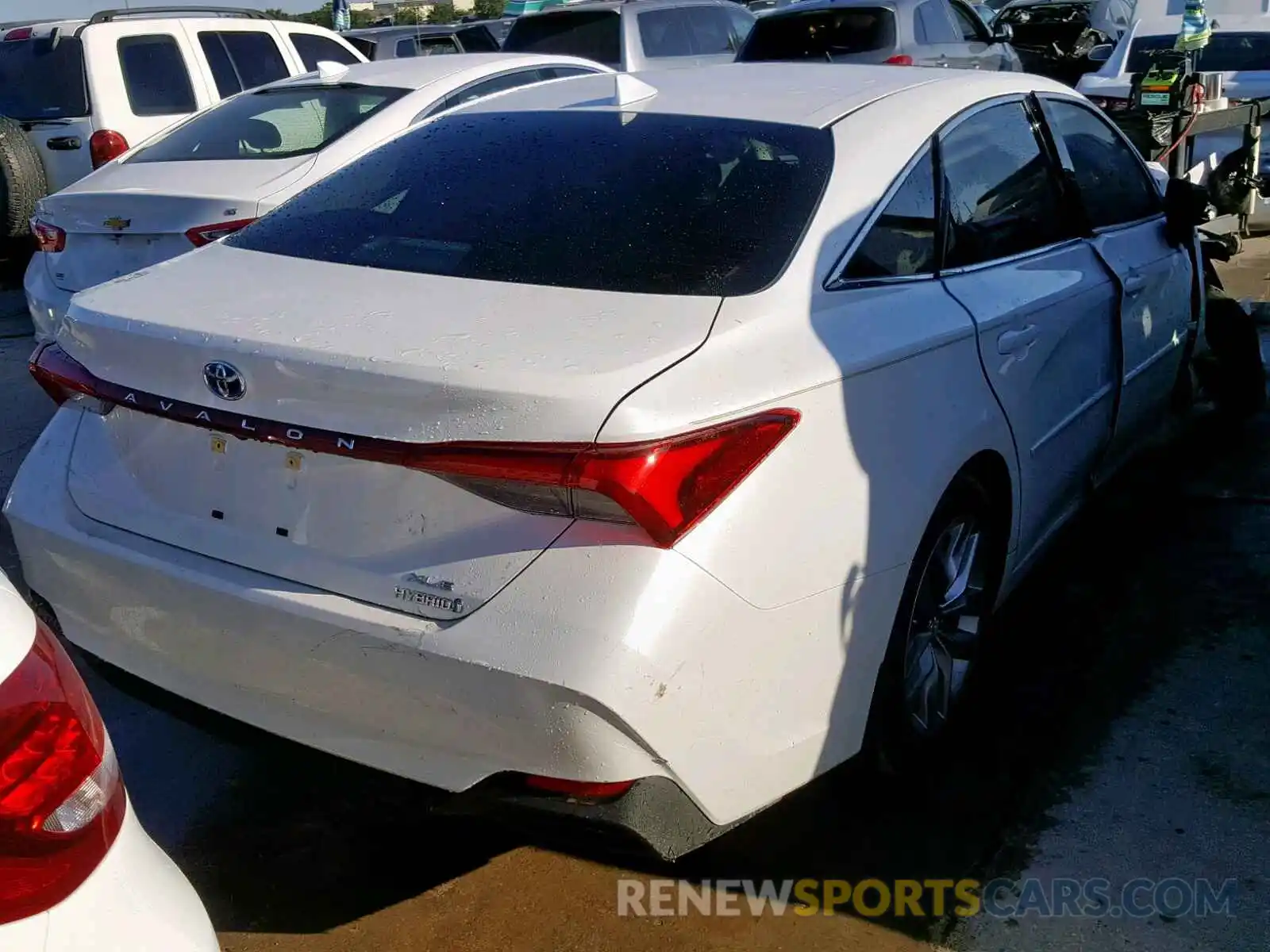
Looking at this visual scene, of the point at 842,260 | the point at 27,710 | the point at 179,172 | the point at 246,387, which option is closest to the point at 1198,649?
the point at 842,260

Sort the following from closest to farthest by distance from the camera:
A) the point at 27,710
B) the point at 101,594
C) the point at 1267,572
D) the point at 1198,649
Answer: the point at 27,710 → the point at 101,594 → the point at 1198,649 → the point at 1267,572

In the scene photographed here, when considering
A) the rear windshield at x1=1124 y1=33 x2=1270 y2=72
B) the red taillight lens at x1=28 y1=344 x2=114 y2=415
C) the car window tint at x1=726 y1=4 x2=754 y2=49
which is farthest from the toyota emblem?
the car window tint at x1=726 y1=4 x2=754 y2=49

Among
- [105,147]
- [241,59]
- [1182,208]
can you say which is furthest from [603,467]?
[241,59]

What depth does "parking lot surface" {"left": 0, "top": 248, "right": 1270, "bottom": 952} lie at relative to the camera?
267 centimetres

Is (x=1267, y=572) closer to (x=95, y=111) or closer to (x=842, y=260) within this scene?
(x=842, y=260)

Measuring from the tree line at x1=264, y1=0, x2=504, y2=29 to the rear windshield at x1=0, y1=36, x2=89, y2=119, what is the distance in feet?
54.0

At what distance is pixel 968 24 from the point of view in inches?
517

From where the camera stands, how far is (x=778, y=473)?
2.33 meters

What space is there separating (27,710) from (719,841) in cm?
175

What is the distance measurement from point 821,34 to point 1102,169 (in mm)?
7913

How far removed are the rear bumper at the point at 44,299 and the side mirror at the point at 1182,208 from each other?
14.4ft

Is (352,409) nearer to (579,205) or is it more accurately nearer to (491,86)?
(579,205)

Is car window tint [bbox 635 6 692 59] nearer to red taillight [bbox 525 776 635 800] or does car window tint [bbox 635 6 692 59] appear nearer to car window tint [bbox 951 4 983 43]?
car window tint [bbox 951 4 983 43]

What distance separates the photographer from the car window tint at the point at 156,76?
28.9 feet
